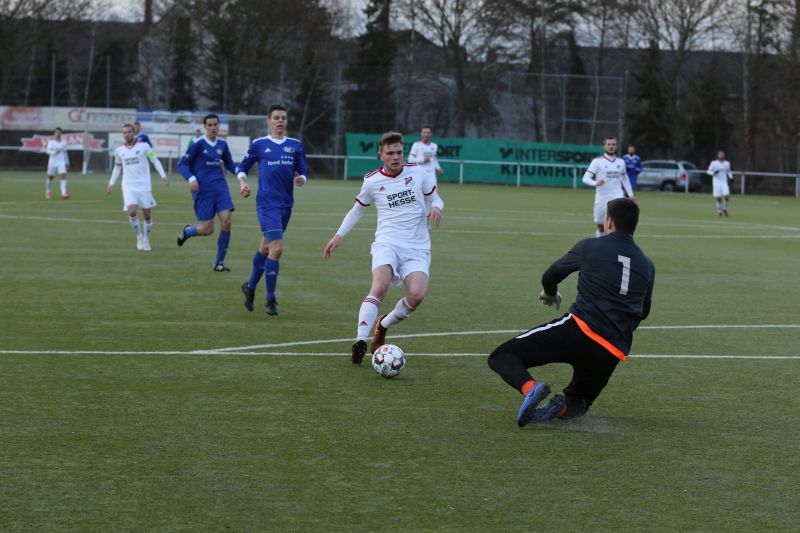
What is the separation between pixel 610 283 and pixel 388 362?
211 centimetres

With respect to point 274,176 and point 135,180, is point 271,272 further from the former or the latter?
point 135,180

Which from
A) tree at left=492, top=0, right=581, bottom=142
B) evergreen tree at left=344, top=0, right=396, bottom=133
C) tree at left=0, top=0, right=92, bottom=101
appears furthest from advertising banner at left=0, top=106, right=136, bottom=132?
tree at left=492, top=0, right=581, bottom=142

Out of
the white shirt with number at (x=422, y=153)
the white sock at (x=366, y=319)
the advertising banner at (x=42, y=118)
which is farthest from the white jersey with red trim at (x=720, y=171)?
the advertising banner at (x=42, y=118)

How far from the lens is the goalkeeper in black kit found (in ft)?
23.5

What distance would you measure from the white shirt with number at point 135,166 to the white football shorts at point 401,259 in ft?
36.4

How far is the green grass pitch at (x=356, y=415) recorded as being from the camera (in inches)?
217

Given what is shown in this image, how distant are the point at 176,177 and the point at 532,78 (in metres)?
19.0

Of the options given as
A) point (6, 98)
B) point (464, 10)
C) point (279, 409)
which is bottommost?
point (279, 409)

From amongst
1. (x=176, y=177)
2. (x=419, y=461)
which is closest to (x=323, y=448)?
(x=419, y=461)

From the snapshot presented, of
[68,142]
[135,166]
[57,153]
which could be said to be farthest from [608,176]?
[68,142]

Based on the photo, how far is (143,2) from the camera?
68.9 metres

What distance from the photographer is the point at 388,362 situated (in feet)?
28.6

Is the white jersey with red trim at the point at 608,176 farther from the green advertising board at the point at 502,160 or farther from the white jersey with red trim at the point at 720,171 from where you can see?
the green advertising board at the point at 502,160

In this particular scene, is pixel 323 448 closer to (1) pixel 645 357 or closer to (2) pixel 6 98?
(1) pixel 645 357
